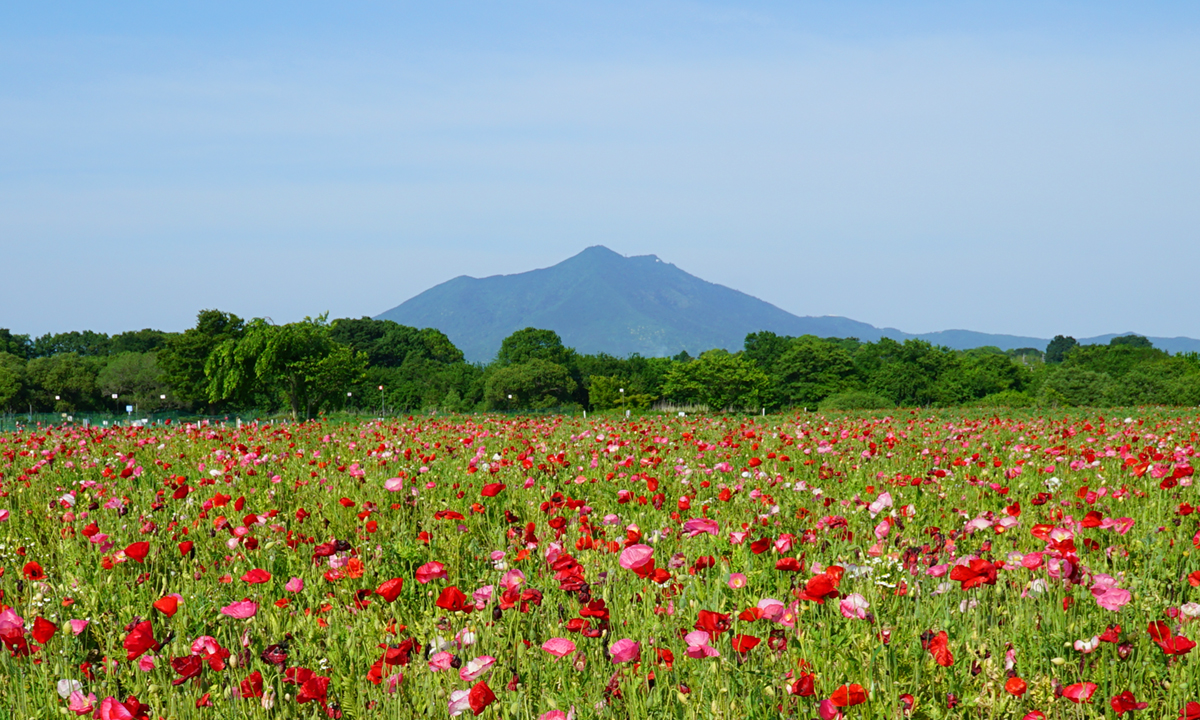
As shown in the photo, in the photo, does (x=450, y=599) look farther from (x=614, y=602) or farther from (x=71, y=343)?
(x=71, y=343)

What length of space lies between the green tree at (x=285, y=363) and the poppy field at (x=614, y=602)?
37.5 meters

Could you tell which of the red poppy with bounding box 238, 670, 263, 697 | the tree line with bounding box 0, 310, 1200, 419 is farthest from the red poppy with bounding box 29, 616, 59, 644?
the tree line with bounding box 0, 310, 1200, 419

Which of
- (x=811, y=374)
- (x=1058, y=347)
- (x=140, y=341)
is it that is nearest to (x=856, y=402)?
(x=811, y=374)

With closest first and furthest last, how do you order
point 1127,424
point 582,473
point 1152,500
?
point 1152,500
point 582,473
point 1127,424

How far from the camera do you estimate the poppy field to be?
8.06 ft

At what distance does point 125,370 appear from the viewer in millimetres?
75688

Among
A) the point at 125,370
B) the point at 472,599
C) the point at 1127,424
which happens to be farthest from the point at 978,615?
the point at 125,370

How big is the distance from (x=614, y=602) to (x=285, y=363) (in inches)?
1678

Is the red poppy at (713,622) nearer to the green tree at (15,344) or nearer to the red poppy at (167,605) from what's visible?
the red poppy at (167,605)

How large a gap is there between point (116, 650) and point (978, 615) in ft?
11.0

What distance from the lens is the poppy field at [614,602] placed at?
2.46 meters

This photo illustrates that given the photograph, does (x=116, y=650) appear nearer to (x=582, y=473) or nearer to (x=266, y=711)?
(x=266, y=711)

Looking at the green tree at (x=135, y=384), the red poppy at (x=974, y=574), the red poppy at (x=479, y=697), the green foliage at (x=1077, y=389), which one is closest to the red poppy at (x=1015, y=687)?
the red poppy at (x=974, y=574)

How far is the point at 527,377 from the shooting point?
75750 mm
